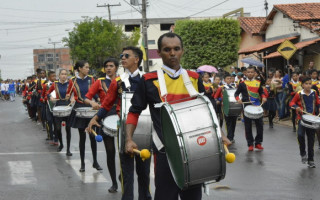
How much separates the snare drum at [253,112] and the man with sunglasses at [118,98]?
617 cm

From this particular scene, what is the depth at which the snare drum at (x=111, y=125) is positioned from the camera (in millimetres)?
8289

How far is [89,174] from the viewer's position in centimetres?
1061

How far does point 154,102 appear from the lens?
5332 mm

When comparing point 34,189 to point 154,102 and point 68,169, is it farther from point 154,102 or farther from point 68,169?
point 154,102

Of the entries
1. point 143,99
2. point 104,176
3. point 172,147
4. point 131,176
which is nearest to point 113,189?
point 104,176

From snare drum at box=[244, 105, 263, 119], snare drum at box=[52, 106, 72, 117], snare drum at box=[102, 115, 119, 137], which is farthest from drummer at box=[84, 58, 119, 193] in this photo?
snare drum at box=[244, 105, 263, 119]

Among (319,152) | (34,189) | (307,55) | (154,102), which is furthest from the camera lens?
(307,55)

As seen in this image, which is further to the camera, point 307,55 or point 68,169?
point 307,55

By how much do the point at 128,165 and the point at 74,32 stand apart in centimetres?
5989

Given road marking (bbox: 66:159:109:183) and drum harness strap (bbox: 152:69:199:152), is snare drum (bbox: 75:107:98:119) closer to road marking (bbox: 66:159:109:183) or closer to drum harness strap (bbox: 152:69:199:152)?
road marking (bbox: 66:159:109:183)

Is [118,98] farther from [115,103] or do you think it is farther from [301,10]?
[301,10]

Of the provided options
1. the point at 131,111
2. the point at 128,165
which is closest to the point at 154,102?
the point at 131,111

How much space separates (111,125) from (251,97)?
649cm

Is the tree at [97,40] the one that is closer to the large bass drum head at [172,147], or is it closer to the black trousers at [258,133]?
the black trousers at [258,133]
